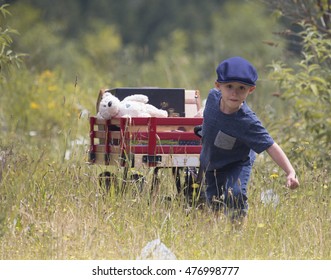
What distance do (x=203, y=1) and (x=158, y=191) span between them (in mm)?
47738

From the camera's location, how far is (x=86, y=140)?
1054 centimetres

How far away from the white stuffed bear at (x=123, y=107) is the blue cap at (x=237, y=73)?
964mm

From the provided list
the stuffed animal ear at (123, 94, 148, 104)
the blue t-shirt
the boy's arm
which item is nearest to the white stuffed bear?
the stuffed animal ear at (123, 94, 148, 104)

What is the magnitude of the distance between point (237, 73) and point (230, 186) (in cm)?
79

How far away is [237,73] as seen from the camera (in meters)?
6.94

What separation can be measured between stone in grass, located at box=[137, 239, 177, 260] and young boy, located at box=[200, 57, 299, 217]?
63cm

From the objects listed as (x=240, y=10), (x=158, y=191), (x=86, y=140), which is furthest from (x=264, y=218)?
(x=240, y=10)

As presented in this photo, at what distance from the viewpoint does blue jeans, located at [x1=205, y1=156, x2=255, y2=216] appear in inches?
281

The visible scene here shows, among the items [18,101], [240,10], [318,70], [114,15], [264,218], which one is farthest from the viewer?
[114,15]

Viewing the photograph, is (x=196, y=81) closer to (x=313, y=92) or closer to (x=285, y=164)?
(x=313, y=92)

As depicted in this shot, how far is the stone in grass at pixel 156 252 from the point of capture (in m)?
6.19

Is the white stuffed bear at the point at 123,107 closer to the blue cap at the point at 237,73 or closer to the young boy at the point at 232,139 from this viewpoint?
the young boy at the point at 232,139

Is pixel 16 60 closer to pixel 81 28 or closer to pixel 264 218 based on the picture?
pixel 264 218

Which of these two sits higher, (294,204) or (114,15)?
(114,15)
